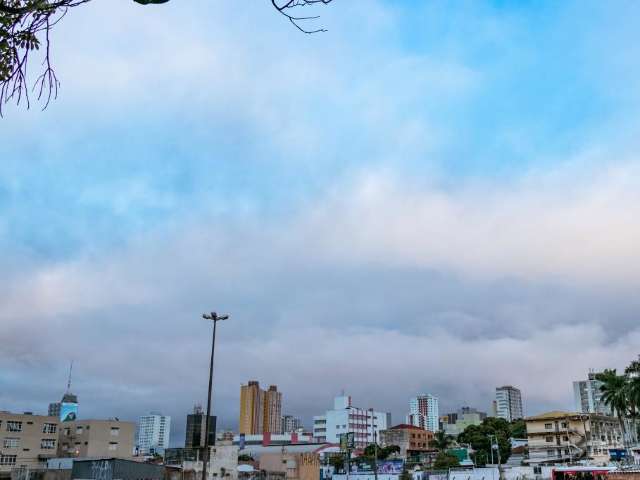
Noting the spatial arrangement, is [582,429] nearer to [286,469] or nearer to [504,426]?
[504,426]

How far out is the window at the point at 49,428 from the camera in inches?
2980

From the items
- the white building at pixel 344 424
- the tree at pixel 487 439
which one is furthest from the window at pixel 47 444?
the white building at pixel 344 424

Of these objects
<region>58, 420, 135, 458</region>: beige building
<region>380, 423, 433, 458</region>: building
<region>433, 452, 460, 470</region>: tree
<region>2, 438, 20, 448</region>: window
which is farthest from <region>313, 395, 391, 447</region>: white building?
<region>2, 438, 20, 448</region>: window

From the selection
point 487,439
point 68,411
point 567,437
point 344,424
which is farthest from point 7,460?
point 344,424

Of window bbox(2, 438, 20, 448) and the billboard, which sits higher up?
the billboard

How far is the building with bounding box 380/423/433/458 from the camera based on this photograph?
439 feet

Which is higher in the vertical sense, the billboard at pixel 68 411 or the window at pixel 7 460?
the billboard at pixel 68 411

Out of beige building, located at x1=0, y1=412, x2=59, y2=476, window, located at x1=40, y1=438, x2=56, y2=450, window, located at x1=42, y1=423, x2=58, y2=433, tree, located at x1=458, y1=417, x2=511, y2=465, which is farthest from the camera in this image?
tree, located at x1=458, y1=417, x2=511, y2=465

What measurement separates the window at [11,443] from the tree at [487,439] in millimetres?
64374

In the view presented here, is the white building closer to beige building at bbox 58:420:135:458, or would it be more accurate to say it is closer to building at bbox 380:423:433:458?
building at bbox 380:423:433:458

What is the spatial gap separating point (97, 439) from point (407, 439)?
253 ft

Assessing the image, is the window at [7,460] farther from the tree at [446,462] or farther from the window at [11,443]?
the tree at [446,462]

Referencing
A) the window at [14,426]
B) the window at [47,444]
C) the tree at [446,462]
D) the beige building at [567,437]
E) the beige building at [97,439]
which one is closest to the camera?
the window at [14,426]

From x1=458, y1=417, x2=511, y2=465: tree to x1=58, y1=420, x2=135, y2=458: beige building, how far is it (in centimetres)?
5195
